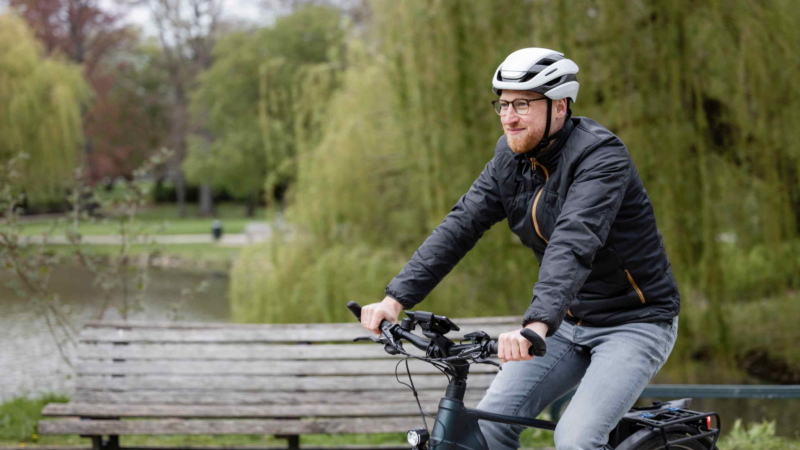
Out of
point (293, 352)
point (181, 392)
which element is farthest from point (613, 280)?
point (181, 392)

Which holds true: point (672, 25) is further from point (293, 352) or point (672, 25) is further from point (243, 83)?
point (243, 83)

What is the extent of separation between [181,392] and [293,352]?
0.63 m

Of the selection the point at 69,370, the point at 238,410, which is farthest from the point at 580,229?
the point at 69,370

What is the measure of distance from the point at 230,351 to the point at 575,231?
→ 255 centimetres

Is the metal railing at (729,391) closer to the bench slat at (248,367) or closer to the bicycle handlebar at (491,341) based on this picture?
the bench slat at (248,367)

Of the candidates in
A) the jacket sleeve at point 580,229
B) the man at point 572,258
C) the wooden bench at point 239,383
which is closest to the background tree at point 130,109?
the wooden bench at point 239,383

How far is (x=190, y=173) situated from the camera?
110 feet

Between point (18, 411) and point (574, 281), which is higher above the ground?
point (574, 281)

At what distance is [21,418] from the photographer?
4.66 meters

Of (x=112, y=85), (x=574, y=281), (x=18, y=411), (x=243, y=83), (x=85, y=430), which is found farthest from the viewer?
(x=112, y=85)

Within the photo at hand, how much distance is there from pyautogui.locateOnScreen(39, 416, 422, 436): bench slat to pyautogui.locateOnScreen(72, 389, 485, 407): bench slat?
136mm

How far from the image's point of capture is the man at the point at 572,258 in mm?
2148

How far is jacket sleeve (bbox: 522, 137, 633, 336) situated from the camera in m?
2.04

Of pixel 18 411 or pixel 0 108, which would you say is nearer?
pixel 18 411
